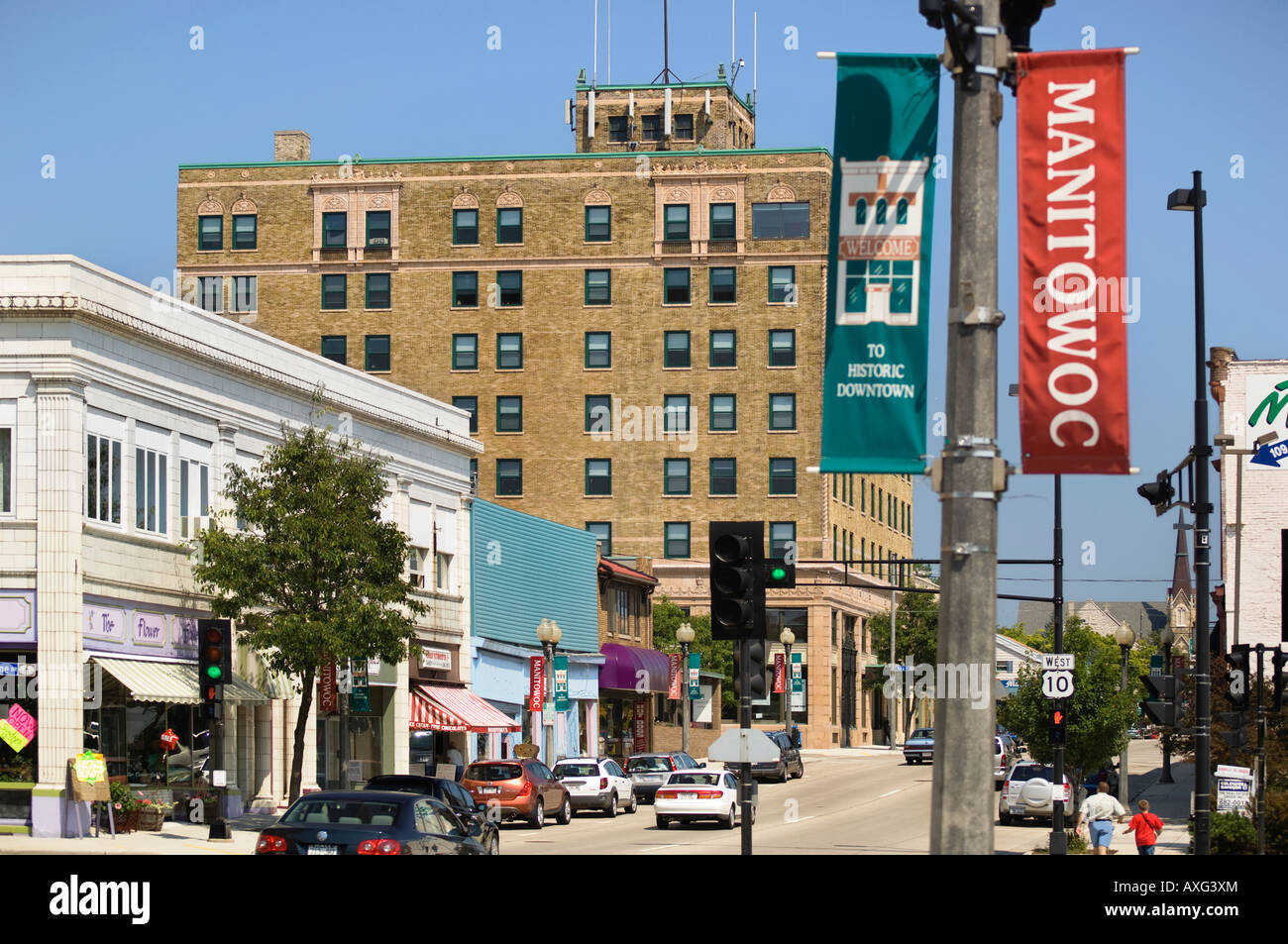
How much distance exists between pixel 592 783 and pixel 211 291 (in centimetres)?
5066

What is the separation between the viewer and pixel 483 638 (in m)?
54.4

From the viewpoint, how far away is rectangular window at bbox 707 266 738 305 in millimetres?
87438

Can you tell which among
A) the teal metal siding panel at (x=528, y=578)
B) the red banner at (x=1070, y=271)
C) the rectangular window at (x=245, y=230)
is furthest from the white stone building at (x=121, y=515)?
the rectangular window at (x=245, y=230)

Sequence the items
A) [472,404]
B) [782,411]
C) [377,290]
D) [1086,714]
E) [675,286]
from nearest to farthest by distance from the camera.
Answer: [1086,714] < [782,411] < [675,286] < [377,290] < [472,404]

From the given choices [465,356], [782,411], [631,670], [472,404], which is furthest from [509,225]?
[631,670]

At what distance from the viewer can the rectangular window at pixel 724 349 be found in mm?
87125

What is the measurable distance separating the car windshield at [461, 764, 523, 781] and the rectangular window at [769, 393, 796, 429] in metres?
47.0

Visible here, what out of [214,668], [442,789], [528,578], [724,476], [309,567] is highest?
[724,476]

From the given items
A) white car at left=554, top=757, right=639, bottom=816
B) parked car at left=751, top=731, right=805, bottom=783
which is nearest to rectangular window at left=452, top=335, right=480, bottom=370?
parked car at left=751, top=731, right=805, bottom=783

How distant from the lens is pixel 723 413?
286ft

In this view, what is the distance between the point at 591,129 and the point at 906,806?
60.7 meters

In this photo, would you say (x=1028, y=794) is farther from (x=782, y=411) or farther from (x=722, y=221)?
(x=722, y=221)

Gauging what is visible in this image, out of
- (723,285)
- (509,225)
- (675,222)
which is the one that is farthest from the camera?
(509,225)
